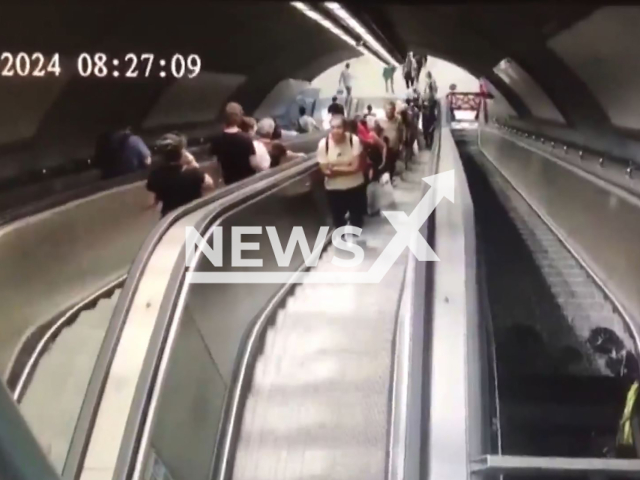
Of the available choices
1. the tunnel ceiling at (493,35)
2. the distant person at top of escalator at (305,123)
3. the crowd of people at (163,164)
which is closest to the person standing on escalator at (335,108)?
A: the distant person at top of escalator at (305,123)

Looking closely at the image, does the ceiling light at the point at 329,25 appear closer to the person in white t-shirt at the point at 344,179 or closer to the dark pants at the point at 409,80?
the dark pants at the point at 409,80

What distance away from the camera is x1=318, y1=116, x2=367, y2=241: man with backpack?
17.9 ft

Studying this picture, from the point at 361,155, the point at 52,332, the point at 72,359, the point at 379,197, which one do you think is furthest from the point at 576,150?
the point at 72,359

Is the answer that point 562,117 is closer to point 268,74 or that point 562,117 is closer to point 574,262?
point 574,262

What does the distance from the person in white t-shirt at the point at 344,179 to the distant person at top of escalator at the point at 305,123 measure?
0.49 meters

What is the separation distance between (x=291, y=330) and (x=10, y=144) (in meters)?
1.53

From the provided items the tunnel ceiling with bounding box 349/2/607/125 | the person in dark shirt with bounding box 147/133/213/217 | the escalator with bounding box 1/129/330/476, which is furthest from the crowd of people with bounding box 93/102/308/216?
the tunnel ceiling with bounding box 349/2/607/125

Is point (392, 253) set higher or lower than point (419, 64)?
lower

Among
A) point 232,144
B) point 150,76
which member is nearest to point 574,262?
point 232,144

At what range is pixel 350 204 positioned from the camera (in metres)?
5.73

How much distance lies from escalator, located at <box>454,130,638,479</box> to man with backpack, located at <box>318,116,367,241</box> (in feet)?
2.75

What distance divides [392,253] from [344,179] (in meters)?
0.74

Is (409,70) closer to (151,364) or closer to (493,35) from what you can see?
(151,364)

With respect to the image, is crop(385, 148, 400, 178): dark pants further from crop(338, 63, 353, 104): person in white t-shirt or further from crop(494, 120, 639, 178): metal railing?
crop(338, 63, 353, 104): person in white t-shirt
